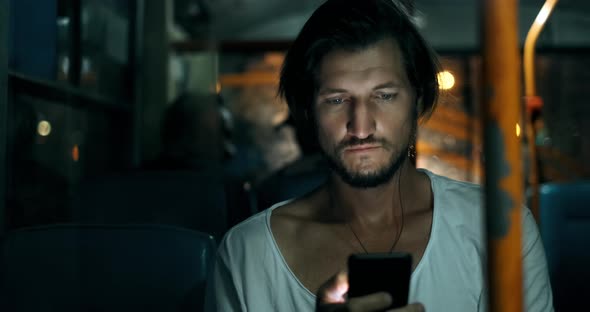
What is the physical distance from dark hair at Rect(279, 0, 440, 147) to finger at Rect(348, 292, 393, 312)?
56 cm

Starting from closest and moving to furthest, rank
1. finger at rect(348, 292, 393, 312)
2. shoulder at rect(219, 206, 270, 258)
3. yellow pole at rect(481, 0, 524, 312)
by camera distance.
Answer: yellow pole at rect(481, 0, 524, 312), finger at rect(348, 292, 393, 312), shoulder at rect(219, 206, 270, 258)

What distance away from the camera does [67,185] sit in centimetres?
250

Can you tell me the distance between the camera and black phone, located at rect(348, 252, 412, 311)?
0.74m

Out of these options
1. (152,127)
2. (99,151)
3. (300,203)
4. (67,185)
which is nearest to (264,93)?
(152,127)

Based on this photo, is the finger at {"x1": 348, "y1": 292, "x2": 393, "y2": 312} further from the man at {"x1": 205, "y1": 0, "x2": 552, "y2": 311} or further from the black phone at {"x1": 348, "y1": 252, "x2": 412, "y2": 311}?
the man at {"x1": 205, "y1": 0, "x2": 552, "y2": 311}

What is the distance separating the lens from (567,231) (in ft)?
6.72

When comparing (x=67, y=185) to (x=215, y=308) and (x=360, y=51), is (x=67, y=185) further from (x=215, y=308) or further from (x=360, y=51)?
(x=360, y=51)

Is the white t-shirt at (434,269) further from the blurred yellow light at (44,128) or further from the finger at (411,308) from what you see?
the blurred yellow light at (44,128)

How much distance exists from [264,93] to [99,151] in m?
3.11

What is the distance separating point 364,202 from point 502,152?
2.94ft

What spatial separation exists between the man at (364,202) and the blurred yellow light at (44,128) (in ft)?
3.95

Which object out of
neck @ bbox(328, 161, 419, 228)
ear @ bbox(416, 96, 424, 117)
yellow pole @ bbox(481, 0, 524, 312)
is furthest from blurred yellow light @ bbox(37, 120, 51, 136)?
yellow pole @ bbox(481, 0, 524, 312)

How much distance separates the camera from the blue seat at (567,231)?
2.04 metres

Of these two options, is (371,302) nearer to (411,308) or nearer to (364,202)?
(411,308)
